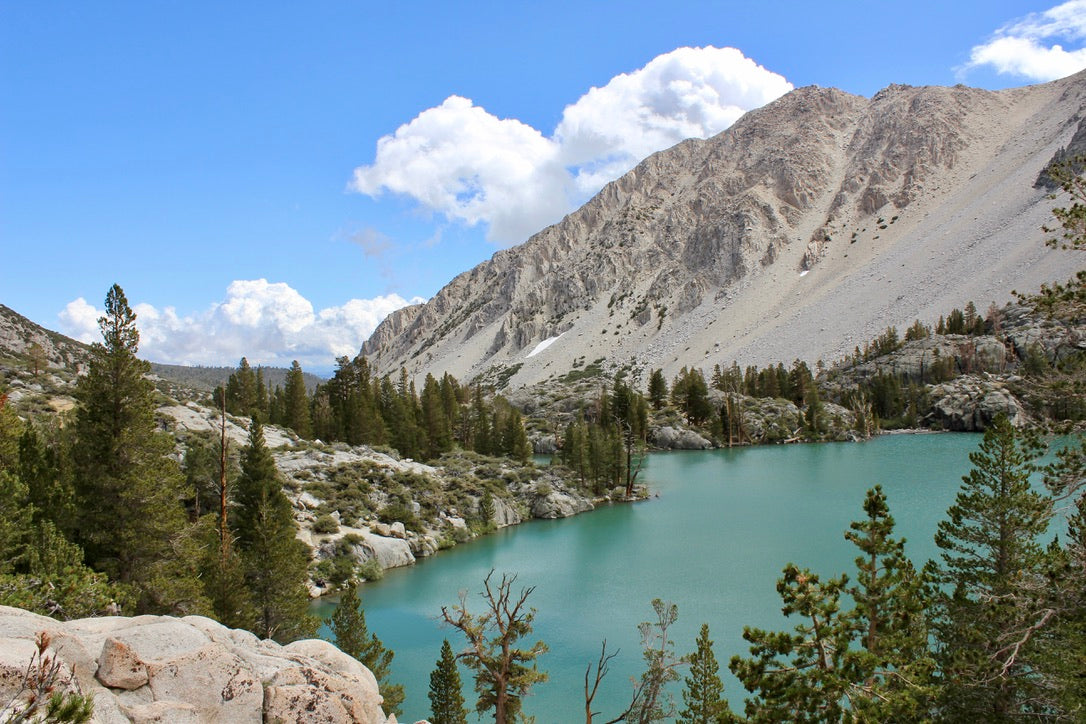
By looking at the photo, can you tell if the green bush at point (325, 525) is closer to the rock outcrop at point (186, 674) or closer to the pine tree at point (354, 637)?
the pine tree at point (354, 637)

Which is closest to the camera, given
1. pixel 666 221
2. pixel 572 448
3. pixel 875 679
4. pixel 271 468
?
pixel 875 679

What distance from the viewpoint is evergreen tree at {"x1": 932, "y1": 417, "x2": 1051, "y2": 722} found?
1043cm

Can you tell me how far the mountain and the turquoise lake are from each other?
6060 cm

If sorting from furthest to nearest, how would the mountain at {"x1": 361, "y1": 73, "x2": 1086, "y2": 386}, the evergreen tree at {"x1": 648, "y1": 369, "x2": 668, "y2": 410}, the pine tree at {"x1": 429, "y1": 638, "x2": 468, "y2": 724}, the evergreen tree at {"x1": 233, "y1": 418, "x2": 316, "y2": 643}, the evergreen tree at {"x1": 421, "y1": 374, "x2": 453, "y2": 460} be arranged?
the mountain at {"x1": 361, "y1": 73, "x2": 1086, "y2": 386}, the evergreen tree at {"x1": 648, "y1": 369, "x2": 668, "y2": 410}, the evergreen tree at {"x1": 421, "y1": 374, "x2": 453, "y2": 460}, the evergreen tree at {"x1": 233, "y1": 418, "x2": 316, "y2": 643}, the pine tree at {"x1": 429, "y1": 638, "x2": 468, "y2": 724}

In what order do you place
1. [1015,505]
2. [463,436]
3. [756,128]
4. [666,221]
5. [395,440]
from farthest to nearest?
1. [756,128]
2. [666,221]
3. [463,436]
4. [395,440]
5. [1015,505]

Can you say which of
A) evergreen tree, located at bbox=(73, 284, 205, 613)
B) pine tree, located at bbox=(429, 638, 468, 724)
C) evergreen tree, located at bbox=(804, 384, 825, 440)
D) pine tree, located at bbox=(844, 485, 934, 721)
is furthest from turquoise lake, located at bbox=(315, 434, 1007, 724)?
evergreen tree, located at bbox=(804, 384, 825, 440)

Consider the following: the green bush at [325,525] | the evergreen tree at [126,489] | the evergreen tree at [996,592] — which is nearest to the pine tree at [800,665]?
the evergreen tree at [996,592]

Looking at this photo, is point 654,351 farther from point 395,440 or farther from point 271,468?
point 271,468

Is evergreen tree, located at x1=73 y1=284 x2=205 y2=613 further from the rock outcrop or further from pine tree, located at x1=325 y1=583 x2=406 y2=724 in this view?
the rock outcrop

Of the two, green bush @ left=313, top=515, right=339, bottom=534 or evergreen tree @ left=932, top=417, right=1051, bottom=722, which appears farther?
green bush @ left=313, top=515, right=339, bottom=534

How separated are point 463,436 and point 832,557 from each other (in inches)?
2231

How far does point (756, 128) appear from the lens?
183875mm

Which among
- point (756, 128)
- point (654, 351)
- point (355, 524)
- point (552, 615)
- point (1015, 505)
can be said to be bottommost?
point (552, 615)

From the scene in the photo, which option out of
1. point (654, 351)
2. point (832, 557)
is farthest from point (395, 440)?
point (654, 351)
